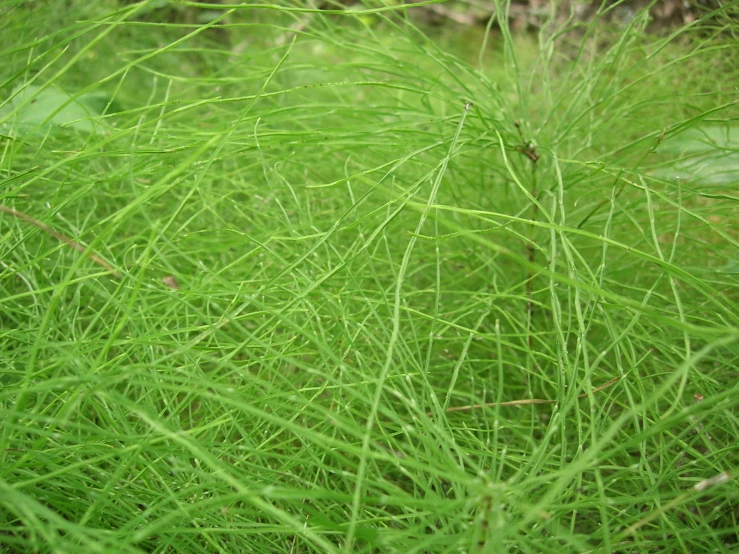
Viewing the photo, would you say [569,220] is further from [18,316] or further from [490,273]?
[18,316]

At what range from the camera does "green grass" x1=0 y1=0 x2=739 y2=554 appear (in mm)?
676

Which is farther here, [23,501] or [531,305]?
[531,305]

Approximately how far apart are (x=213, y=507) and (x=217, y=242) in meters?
0.58

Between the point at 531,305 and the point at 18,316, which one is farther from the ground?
the point at 18,316

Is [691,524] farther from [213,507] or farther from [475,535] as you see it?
[213,507]

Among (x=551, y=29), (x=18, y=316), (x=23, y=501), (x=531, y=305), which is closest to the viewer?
(x=23, y=501)

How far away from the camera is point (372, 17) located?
2.73 metres

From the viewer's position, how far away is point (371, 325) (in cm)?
90

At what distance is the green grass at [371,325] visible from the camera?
26.6 inches


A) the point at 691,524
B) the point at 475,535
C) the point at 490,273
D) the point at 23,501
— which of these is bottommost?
A: the point at 691,524

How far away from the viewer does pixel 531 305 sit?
44.8 inches

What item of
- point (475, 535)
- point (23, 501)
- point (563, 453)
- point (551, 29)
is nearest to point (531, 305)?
point (563, 453)

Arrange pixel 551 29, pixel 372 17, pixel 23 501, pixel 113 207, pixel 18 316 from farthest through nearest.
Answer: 1. pixel 372 17
2. pixel 551 29
3. pixel 113 207
4. pixel 18 316
5. pixel 23 501

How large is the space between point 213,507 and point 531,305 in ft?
2.28
